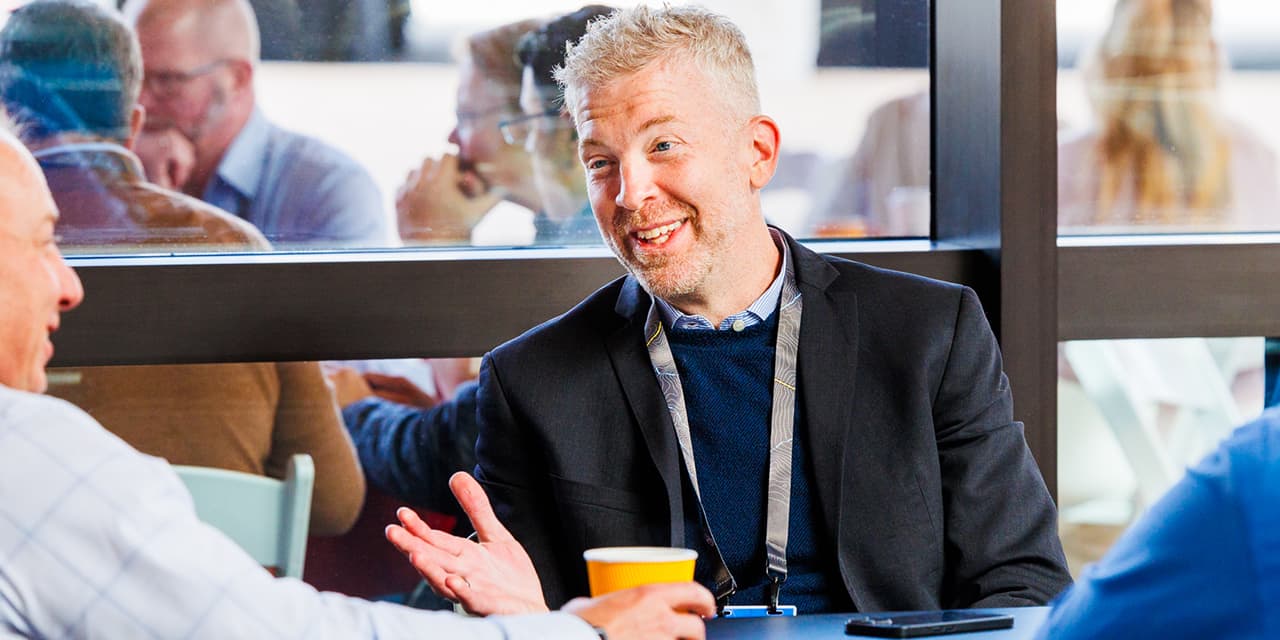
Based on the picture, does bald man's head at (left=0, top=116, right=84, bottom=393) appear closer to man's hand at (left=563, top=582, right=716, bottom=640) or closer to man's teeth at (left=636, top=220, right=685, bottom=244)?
man's hand at (left=563, top=582, right=716, bottom=640)

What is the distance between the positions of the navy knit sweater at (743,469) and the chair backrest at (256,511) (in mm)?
858

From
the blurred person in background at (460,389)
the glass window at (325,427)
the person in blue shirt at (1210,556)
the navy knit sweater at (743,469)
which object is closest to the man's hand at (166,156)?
the glass window at (325,427)

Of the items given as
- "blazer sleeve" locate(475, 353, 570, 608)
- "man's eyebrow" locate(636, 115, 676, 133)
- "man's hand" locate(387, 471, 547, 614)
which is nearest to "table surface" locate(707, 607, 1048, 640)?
"man's hand" locate(387, 471, 547, 614)

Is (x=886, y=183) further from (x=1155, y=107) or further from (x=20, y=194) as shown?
(x=20, y=194)

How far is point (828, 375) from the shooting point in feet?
6.19

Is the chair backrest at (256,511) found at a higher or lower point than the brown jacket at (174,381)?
lower

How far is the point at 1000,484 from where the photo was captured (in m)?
1.86

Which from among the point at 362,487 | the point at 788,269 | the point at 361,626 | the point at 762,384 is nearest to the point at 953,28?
the point at 788,269

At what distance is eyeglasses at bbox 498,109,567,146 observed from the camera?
2467 mm

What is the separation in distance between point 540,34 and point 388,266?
0.52 metres

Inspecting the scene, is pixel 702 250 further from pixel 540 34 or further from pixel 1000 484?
pixel 540 34

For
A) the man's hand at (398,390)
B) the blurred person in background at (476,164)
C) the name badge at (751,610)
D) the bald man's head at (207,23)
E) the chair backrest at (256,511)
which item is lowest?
the chair backrest at (256,511)

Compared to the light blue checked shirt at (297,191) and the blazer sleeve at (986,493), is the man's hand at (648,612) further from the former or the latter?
the light blue checked shirt at (297,191)

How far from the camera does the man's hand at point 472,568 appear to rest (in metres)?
1.42
